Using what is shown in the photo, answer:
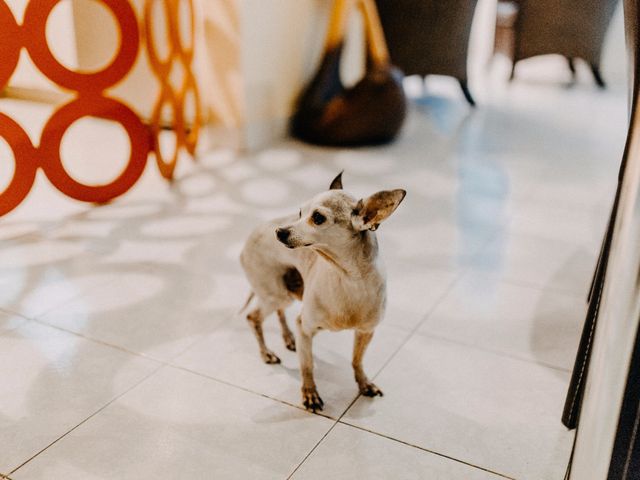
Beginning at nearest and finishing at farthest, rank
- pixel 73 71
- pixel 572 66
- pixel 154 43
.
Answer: pixel 73 71 → pixel 154 43 → pixel 572 66

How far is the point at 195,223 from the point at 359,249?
4.78ft

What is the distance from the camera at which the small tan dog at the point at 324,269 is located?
1.39 m

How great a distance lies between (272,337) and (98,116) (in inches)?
54.9

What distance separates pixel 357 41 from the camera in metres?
4.63

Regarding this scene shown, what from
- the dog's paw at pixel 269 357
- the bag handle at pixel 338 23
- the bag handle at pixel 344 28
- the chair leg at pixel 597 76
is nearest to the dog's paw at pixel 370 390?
the dog's paw at pixel 269 357

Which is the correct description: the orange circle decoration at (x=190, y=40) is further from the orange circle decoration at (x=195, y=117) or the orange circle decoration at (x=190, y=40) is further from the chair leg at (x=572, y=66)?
the chair leg at (x=572, y=66)

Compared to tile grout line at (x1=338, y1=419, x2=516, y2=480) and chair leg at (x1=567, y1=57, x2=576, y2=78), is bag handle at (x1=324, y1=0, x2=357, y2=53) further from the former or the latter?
tile grout line at (x1=338, y1=419, x2=516, y2=480)

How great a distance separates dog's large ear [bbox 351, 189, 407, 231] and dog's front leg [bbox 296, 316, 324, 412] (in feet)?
1.18

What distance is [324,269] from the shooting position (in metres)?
1.52

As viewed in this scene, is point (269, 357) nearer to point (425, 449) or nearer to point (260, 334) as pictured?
point (260, 334)

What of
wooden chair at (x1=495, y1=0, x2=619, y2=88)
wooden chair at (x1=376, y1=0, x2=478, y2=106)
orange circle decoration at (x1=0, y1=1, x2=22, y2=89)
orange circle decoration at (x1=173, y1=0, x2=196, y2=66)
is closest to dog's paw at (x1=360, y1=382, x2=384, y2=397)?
orange circle decoration at (x1=0, y1=1, x2=22, y2=89)

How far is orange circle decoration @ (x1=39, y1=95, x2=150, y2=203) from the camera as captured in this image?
8.68 feet

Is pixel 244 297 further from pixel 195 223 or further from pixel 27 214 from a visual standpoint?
pixel 27 214

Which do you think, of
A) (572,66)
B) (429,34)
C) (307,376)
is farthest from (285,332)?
(572,66)
